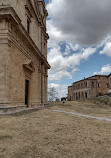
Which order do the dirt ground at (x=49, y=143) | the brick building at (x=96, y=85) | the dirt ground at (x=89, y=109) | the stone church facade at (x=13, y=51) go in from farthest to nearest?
the brick building at (x=96, y=85) → the dirt ground at (x=89, y=109) → the stone church facade at (x=13, y=51) → the dirt ground at (x=49, y=143)

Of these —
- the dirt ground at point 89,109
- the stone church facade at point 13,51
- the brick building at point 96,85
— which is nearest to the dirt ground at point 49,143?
the stone church facade at point 13,51

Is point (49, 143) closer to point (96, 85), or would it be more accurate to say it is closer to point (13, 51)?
point (13, 51)

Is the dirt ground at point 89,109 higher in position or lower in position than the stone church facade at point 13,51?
lower

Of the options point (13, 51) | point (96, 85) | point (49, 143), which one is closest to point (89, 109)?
point (13, 51)

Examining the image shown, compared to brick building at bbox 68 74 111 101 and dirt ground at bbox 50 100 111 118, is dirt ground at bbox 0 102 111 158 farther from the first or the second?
brick building at bbox 68 74 111 101

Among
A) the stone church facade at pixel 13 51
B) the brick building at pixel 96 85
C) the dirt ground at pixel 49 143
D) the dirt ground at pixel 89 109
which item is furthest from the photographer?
the brick building at pixel 96 85

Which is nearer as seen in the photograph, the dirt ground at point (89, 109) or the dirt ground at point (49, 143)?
the dirt ground at point (49, 143)

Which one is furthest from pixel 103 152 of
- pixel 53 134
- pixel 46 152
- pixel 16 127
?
pixel 16 127

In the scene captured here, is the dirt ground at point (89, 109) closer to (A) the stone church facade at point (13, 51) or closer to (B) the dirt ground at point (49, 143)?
(A) the stone church facade at point (13, 51)

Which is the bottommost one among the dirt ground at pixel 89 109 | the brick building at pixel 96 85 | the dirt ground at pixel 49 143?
the dirt ground at pixel 89 109

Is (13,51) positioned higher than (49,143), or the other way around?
(13,51)

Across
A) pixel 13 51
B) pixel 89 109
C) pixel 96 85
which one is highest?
pixel 13 51

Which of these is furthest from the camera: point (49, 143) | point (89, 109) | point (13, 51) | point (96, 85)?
point (96, 85)

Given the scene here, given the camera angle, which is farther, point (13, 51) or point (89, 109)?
point (89, 109)
